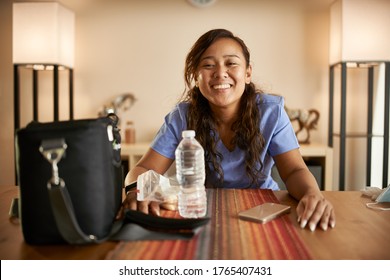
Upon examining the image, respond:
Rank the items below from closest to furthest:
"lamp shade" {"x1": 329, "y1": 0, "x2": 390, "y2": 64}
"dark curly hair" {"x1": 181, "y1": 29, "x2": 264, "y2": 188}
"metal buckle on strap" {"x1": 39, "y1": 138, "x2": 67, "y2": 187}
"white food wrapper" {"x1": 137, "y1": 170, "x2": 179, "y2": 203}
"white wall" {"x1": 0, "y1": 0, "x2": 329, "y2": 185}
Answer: "metal buckle on strap" {"x1": 39, "y1": 138, "x2": 67, "y2": 187}, "white food wrapper" {"x1": 137, "y1": 170, "x2": 179, "y2": 203}, "dark curly hair" {"x1": 181, "y1": 29, "x2": 264, "y2": 188}, "lamp shade" {"x1": 329, "y1": 0, "x2": 390, "y2": 64}, "white wall" {"x1": 0, "y1": 0, "x2": 329, "y2": 185}

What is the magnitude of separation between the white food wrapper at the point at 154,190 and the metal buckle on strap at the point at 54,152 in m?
0.33

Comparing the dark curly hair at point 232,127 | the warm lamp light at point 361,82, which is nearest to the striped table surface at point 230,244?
the dark curly hair at point 232,127

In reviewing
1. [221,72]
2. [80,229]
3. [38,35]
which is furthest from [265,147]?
[38,35]

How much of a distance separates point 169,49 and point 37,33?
3.31 feet

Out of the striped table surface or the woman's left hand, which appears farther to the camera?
the woman's left hand

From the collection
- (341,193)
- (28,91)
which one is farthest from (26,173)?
(28,91)

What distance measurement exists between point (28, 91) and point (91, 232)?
276cm

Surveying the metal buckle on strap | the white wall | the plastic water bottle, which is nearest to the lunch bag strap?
the metal buckle on strap

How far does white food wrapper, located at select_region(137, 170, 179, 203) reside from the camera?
94cm

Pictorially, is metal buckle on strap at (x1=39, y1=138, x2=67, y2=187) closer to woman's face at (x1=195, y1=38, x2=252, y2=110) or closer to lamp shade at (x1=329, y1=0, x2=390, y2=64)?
woman's face at (x1=195, y1=38, x2=252, y2=110)

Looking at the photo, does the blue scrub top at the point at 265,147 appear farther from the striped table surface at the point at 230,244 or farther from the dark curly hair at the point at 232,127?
the striped table surface at the point at 230,244

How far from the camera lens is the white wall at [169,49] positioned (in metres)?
2.97

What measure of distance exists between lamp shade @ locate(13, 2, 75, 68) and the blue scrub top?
166 cm

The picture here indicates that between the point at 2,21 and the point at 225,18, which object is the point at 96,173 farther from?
the point at 2,21
